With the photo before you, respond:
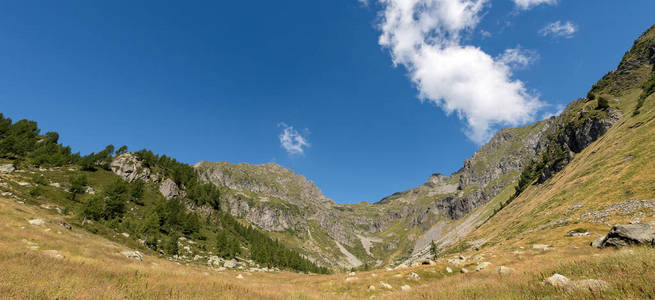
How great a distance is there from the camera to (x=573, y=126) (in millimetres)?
117688

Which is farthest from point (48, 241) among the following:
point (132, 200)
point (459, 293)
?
point (132, 200)

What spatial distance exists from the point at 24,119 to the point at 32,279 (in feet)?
578

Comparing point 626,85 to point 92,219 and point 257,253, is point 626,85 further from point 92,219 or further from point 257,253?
point 92,219

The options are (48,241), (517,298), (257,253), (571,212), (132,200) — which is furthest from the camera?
(257,253)

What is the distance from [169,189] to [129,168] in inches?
783

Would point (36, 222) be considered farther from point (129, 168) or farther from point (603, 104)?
point (603, 104)

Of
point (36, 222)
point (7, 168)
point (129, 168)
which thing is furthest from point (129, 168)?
point (36, 222)

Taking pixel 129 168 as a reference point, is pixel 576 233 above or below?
below

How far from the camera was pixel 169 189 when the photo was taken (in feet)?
399

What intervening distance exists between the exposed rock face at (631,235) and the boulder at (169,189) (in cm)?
14336

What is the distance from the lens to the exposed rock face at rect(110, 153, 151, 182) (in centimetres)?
10939

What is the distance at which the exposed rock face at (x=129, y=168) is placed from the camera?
109m

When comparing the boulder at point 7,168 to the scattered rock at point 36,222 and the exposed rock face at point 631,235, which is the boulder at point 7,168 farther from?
the exposed rock face at point 631,235

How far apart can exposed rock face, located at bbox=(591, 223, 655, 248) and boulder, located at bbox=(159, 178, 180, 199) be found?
470ft
